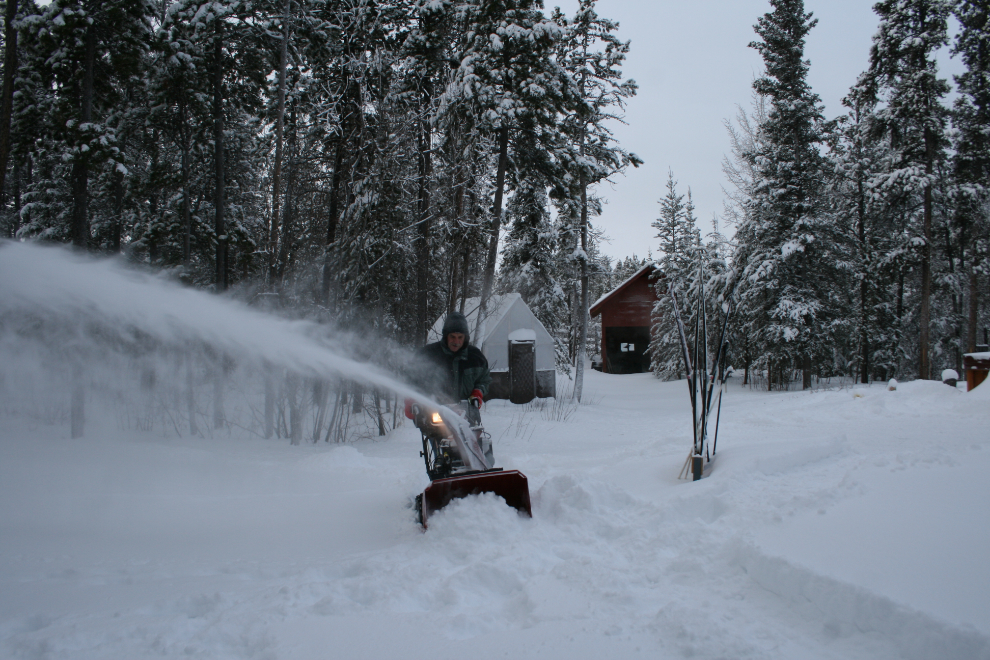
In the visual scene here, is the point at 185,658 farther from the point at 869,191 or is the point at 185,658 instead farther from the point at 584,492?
the point at 869,191

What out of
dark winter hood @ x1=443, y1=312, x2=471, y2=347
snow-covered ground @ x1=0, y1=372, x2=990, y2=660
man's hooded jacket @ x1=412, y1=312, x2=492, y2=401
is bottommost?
snow-covered ground @ x1=0, y1=372, x2=990, y2=660

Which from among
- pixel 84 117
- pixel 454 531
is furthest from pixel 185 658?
pixel 84 117

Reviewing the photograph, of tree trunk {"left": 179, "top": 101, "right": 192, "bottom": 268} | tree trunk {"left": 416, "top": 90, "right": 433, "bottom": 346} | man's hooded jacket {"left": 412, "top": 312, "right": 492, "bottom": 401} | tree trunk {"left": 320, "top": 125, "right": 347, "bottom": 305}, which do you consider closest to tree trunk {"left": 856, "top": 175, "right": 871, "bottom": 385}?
tree trunk {"left": 416, "top": 90, "right": 433, "bottom": 346}

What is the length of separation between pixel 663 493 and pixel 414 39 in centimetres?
1284

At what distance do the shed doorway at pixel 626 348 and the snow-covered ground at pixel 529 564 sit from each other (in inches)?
1289

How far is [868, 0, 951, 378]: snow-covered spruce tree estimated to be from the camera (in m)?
19.5

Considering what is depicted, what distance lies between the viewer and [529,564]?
11.9ft

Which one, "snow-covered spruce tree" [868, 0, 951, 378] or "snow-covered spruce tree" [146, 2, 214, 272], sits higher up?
"snow-covered spruce tree" [868, 0, 951, 378]

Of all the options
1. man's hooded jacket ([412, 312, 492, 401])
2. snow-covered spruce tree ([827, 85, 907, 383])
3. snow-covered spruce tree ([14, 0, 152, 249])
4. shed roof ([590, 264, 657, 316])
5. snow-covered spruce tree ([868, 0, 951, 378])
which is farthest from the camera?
shed roof ([590, 264, 657, 316])

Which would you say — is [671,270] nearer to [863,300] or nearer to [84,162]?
[863,300]

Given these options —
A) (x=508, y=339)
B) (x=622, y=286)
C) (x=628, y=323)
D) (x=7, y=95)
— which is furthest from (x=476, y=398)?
(x=628, y=323)

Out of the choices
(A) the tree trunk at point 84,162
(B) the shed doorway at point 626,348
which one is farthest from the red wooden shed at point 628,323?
(A) the tree trunk at point 84,162

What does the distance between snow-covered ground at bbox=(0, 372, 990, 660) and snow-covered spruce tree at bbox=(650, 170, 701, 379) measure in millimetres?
22998

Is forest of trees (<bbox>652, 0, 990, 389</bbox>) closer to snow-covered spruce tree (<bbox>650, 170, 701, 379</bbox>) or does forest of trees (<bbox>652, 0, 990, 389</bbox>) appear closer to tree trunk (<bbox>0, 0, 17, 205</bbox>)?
snow-covered spruce tree (<bbox>650, 170, 701, 379</bbox>)
